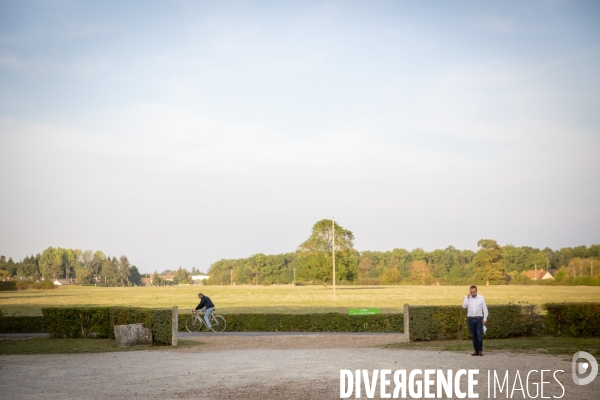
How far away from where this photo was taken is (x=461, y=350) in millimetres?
18078

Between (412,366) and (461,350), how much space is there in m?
3.86

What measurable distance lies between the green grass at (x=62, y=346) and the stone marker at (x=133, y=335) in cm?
35

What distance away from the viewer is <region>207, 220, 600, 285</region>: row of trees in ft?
314

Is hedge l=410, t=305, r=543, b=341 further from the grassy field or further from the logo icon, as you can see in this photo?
the grassy field

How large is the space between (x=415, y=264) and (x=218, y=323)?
144931 millimetres

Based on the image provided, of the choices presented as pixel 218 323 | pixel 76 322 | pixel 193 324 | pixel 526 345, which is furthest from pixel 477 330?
pixel 76 322

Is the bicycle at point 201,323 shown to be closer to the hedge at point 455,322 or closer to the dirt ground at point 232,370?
the dirt ground at point 232,370

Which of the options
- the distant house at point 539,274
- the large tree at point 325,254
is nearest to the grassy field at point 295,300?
the large tree at point 325,254

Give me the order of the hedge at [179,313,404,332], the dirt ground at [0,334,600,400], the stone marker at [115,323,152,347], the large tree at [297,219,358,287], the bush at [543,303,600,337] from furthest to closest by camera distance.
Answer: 1. the large tree at [297,219,358,287]
2. the hedge at [179,313,404,332]
3. the stone marker at [115,323,152,347]
4. the bush at [543,303,600,337]
5. the dirt ground at [0,334,600,400]

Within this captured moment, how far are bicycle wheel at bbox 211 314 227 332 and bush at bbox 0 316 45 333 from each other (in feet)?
27.1

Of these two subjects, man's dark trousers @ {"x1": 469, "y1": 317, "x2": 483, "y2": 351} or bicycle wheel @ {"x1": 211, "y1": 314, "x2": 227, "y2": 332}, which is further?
bicycle wheel @ {"x1": 211, "y1": 314, "x2": 227, "y2": 332}

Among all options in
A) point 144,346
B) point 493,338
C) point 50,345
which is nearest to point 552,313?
point 493,338

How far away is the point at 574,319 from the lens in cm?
2080

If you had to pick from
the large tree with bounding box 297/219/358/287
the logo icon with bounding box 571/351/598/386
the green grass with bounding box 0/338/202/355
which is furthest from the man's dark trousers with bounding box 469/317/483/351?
the large tree with bounding box 297/219/358/287
